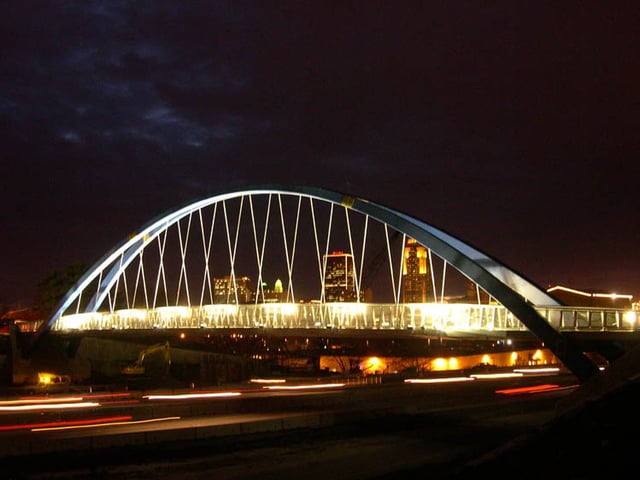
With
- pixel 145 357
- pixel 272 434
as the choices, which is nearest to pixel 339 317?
pixel 272 434

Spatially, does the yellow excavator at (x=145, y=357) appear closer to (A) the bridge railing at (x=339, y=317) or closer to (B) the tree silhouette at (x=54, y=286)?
(A) the bridge railing at (x=339, y=317)

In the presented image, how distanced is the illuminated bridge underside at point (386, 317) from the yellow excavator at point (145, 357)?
6330mm

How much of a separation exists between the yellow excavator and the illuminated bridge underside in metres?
6.33

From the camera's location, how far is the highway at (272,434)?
23188mm

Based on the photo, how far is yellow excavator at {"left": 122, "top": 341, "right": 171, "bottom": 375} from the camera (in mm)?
75750

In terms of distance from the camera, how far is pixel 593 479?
45.6 feet

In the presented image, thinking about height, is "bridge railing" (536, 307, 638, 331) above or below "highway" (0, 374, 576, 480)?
above

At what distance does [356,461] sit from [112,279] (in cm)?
6369

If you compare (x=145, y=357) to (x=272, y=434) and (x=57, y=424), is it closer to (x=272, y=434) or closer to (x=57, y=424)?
(x=57, y=424)

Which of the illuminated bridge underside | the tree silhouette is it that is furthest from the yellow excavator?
the tree silhouette

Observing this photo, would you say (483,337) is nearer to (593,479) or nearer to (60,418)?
(60,418)

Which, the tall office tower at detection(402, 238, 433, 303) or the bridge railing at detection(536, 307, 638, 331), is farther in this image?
the tall office tower at detection(402, 238, 433, 303)

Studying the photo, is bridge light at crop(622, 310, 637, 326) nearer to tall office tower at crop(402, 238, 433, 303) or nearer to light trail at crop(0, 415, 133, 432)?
light trail at crop(0, 415, 133, 432)

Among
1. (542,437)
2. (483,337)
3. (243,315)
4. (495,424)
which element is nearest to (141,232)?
(243,315)
